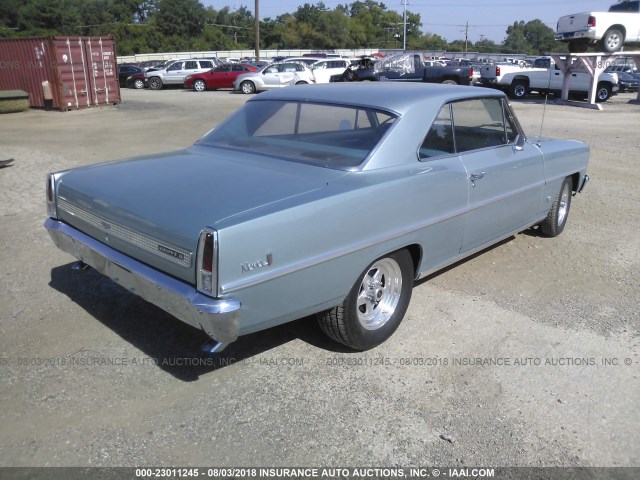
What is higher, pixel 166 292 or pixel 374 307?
pixel 166 292

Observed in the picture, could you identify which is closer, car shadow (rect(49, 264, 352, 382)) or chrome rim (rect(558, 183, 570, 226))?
car shadow (rect(49, 264, 352, 382))

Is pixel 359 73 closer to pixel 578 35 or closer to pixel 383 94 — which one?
pixel 578 35

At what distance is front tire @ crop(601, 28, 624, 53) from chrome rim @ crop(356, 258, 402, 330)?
2071 centimetres

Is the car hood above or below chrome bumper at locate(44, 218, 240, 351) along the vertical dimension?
above

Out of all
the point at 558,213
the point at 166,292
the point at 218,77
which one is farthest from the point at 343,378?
the point at 218,77

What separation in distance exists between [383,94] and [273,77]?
874 inches

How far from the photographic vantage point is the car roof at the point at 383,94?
3.80 meters

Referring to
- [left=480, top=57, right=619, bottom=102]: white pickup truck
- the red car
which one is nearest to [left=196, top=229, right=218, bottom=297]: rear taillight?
[left=480, top=57, right=619, bottom=102]: white pickup truck

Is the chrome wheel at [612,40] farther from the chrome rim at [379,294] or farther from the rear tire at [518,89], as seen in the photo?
the chrome rim at [379,294]

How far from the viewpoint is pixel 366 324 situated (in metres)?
3.55

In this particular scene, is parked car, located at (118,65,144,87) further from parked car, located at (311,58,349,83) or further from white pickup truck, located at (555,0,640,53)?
white pickup truck, located at (555,0,640,53)

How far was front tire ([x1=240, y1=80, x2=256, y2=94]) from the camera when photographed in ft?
83.9

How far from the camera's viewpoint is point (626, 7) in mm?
20922

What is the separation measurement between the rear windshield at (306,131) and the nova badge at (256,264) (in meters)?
0.95
